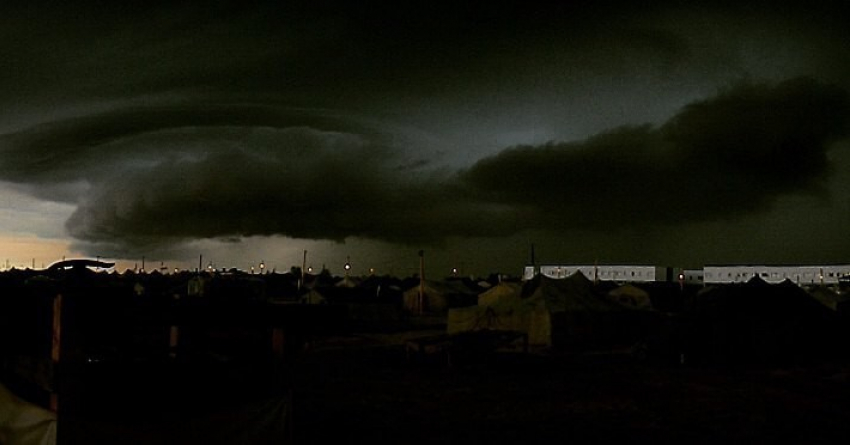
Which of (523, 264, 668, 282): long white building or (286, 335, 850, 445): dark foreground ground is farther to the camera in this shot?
(523, 264, 668, 282): long white building

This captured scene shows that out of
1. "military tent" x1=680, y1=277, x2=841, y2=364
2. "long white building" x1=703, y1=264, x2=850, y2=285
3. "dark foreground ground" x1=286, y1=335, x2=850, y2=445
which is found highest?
"long white building" x1=703, y1=264, x2=850, y2=285

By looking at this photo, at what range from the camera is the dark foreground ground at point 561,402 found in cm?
1487

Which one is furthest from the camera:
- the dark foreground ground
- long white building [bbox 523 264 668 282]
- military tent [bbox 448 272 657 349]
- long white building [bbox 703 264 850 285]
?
long white building [bbox 523 264 668 282]

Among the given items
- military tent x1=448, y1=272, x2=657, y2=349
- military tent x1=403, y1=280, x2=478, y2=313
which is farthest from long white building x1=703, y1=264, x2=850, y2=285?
military tent x1=448, y1=272, x2=657, y2=349

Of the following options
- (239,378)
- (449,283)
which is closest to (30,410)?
(239,378)

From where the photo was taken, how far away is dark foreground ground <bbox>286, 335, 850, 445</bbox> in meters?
14.9

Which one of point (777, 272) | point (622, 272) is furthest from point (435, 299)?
point (622, 272)

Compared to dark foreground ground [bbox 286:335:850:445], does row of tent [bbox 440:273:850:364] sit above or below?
above

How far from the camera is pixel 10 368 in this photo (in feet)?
30.1

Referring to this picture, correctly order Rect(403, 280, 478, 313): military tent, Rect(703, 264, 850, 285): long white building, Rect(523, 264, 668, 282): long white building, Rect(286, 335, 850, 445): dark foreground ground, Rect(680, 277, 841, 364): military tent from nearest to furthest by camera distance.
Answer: Rect(286, 335, 850, 445): dark foreground ground → Rect(680, 277, 841, 364): military tent → Rect(403, 280, 478, 313): military tent → Rect(703, 264, 850, 285): long white building → Rect(523, 264, 668, 282): long white building

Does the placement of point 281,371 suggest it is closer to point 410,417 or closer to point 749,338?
point 410,417

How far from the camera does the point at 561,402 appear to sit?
18.4 metres

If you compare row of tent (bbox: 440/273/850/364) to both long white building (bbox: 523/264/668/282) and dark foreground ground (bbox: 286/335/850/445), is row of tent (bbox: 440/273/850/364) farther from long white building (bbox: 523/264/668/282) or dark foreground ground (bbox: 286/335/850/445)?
long white building (bbox: 523/264/668/282)

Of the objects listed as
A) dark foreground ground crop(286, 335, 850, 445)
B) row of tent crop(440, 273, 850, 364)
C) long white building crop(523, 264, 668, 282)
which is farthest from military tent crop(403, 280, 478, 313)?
long white building crop(523, 264, 668, 282)
